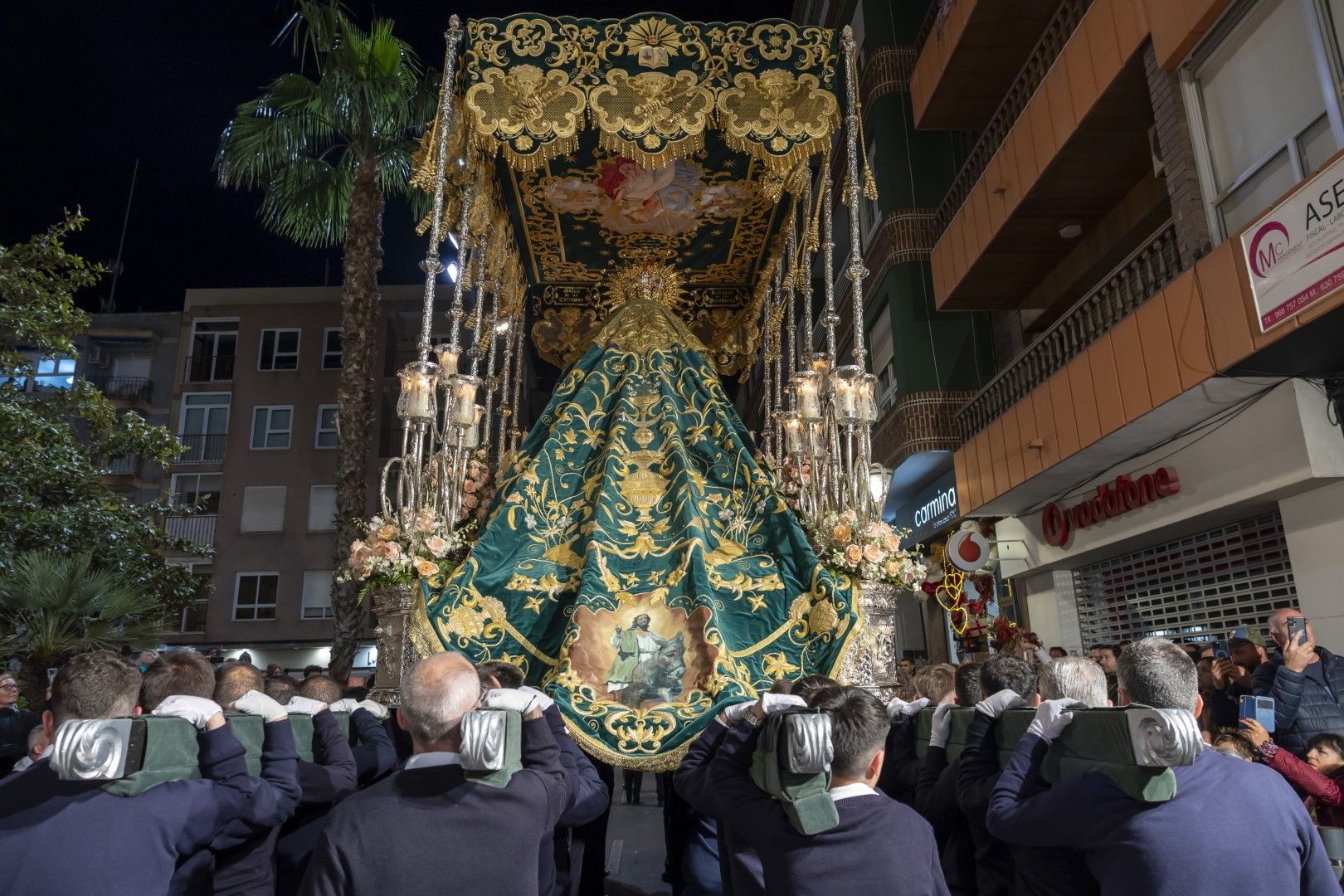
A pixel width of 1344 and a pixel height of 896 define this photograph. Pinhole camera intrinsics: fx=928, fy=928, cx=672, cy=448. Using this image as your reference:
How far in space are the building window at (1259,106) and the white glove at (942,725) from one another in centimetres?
592

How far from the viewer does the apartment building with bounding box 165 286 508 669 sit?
2241 cm

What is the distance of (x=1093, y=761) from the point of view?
7.42ft

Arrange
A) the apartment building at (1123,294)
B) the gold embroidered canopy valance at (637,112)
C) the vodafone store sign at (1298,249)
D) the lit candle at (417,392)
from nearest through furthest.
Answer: the lit candle at (417,392) → the gold embroidered canopy valance at (637,112) → the vodafone store sign at (1298,249) → the apartment building at (1123,294)

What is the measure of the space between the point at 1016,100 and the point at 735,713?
1194 cm

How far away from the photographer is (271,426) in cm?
2406

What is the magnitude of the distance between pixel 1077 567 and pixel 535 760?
38.9ft

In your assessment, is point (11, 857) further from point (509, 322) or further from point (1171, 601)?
point (1171, 601)

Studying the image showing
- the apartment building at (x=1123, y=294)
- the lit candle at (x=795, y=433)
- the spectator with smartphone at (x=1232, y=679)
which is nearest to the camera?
the spectator with smartphone at (x=1232, y=679)

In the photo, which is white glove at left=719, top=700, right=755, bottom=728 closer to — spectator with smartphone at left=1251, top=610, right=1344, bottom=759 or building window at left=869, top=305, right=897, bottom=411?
spectator with smartphone at left=1251, top=610, right=1344, bottom=759

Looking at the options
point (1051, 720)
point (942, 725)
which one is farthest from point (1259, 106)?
point (1051, 720)

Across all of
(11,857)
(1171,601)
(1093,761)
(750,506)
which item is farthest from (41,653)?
(1171,601)

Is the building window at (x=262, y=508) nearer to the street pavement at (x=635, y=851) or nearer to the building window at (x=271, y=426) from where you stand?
the building window at (x=271, y=426)

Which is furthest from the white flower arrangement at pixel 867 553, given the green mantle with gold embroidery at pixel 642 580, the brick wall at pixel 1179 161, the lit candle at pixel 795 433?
the brick wall at pixel 1179 161

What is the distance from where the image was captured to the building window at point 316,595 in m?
22.3
